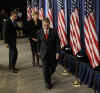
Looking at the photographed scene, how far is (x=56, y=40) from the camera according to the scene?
4477 millimetres

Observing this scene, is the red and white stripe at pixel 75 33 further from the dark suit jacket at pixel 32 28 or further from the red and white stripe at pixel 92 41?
the dark suit jacket at pixel 32 28

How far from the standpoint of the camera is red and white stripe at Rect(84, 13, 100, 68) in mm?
4332

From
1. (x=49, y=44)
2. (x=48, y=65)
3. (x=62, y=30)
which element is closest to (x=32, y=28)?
(x=62, y=30)

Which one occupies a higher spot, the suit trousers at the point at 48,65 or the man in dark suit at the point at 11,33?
the man in dark suit at the point at 11,33

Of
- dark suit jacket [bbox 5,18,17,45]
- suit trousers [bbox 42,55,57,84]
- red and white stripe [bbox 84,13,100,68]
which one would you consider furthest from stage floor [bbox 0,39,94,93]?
dark suit jacket [bbox 5,18,17,45]

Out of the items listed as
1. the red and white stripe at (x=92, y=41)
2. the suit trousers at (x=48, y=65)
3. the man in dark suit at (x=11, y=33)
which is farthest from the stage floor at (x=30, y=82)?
the red and white stripe at (x=92, y=41)

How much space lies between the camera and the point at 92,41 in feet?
14.5

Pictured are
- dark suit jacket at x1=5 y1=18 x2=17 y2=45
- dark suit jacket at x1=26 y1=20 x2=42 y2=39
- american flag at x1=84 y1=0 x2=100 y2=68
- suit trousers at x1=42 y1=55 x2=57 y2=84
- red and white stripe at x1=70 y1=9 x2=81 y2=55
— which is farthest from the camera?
dark suit jacket at x1=26 y1=20 x2=42 y2=39

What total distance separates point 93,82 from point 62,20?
240cm

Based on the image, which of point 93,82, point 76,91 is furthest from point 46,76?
point 93,82

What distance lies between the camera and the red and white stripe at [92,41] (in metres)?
4.33

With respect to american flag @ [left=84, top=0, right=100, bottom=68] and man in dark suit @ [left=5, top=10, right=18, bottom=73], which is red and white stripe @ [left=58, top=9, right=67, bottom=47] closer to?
man in dark suit @ [left=5, top=10, right=18, bottom=73]

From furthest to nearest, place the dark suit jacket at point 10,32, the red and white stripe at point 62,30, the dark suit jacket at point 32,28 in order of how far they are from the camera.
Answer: the red and white stripe at point 62,30
the dark suit jacket at point 32,28
the dark suit jacket at point 10,32

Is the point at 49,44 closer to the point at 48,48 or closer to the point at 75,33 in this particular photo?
the point at 48,48
